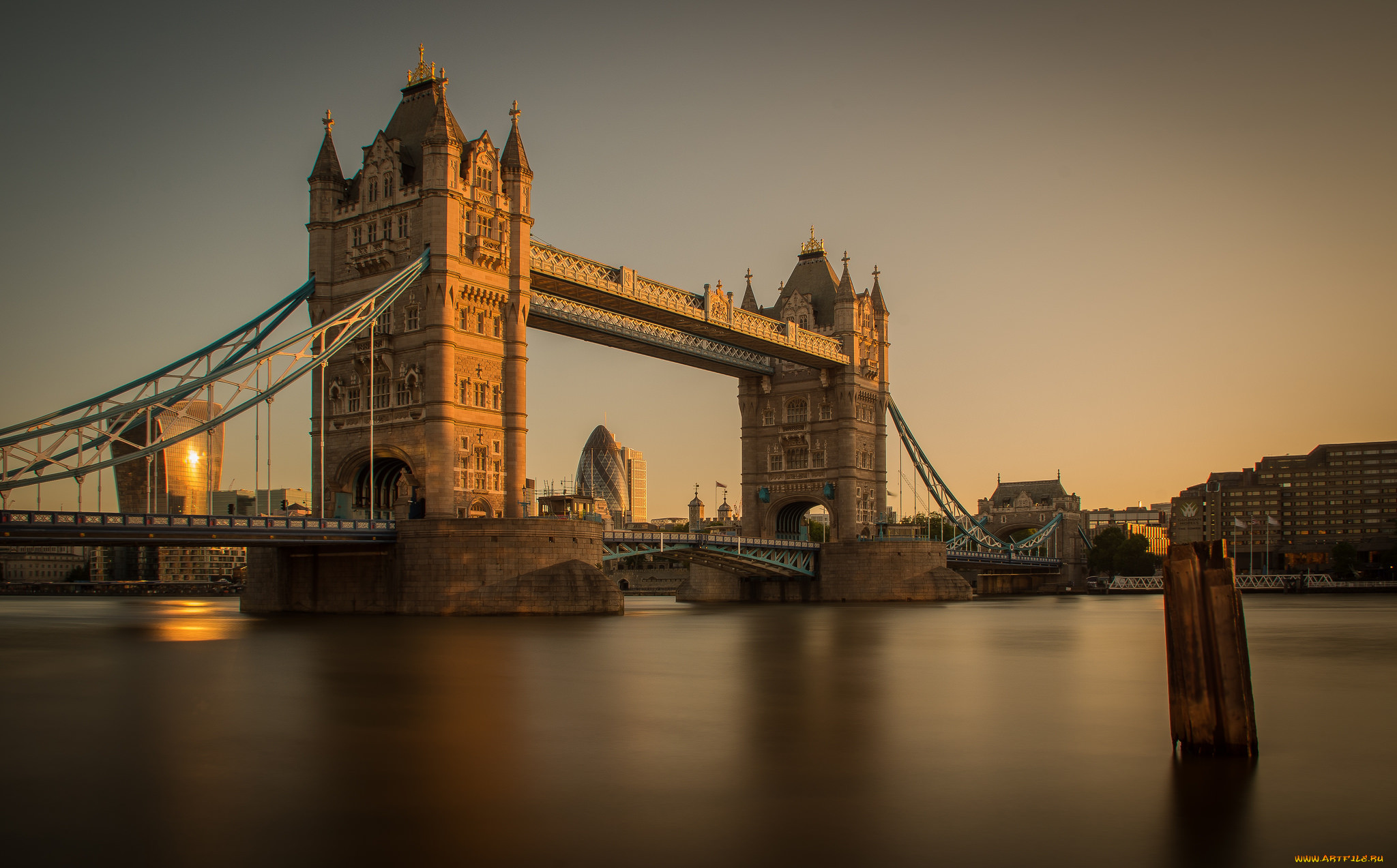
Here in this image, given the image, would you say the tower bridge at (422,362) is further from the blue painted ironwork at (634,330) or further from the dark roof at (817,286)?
the dark roof at (817,286)

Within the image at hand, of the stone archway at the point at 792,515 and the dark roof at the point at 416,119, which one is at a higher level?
the dark roof at the point at 416,119

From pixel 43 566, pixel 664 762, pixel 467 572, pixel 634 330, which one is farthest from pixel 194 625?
pixel 43 566

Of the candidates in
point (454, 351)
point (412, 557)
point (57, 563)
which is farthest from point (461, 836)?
point (57, 563)

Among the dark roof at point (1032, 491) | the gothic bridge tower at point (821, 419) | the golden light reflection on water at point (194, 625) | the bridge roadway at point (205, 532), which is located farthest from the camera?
the dark roof at point (1032, 491)

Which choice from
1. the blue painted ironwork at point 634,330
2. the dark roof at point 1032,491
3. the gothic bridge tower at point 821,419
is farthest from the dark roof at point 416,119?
the dark roof at point 1032,491

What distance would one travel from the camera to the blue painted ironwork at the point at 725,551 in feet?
156

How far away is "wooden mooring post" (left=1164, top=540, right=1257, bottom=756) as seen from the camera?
35.3 ft

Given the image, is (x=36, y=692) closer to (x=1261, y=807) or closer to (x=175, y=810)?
(x=175, y=810)

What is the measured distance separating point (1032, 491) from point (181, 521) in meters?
95.1

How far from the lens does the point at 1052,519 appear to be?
10375 centimetres

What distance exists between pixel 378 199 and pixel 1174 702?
36712 mm

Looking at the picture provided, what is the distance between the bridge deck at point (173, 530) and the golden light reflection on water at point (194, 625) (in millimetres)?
2609

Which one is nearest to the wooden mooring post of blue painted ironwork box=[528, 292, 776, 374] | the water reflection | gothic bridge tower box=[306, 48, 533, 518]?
the water reflection

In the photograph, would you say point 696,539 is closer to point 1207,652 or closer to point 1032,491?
point 1207,652
